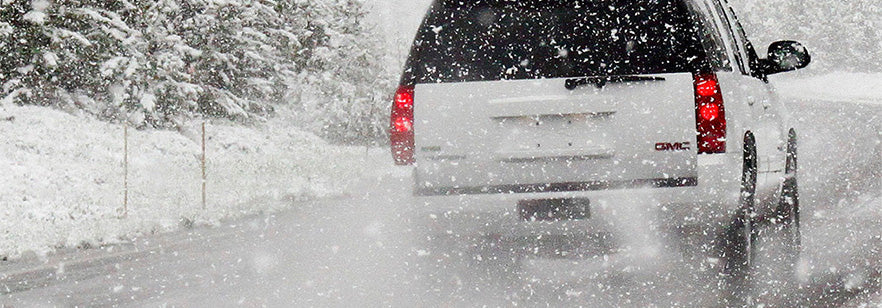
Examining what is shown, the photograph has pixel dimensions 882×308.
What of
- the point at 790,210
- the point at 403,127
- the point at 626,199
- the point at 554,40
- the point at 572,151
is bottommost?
the point at 790,210

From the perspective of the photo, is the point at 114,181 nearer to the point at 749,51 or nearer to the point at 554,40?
the point at 749,51

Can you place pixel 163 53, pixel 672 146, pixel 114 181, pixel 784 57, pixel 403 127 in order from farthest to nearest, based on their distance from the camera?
pixel 163 53 < pixel 114 181 < pixel 784 57 < pixel 403 127 < pixel 672 146

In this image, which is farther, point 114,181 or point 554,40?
point 114,181

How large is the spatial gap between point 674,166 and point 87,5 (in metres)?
22.5

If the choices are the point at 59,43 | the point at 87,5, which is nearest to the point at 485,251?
the point at 59,43

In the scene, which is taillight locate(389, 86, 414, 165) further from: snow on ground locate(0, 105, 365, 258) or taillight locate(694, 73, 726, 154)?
snow on ground locate(0, 105, 365, 258)

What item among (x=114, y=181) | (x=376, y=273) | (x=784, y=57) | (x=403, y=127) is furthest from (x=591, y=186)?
(x=114, y=181)

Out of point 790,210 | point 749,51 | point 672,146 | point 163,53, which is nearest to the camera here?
point 672,146

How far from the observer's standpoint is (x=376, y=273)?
657 centimetres

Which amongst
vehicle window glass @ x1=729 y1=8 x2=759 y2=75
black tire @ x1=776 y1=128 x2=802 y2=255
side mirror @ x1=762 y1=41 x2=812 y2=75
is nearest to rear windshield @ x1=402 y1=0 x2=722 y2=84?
vehicle window glass @ x1=729 y1=8 x2=759 y2=75

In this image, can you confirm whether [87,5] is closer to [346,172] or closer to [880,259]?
[346,172]

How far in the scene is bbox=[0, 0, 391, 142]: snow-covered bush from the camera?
23.8 metres

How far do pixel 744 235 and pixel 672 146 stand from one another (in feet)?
2.99

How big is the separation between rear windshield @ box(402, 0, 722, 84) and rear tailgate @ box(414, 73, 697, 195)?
181 millimetres
